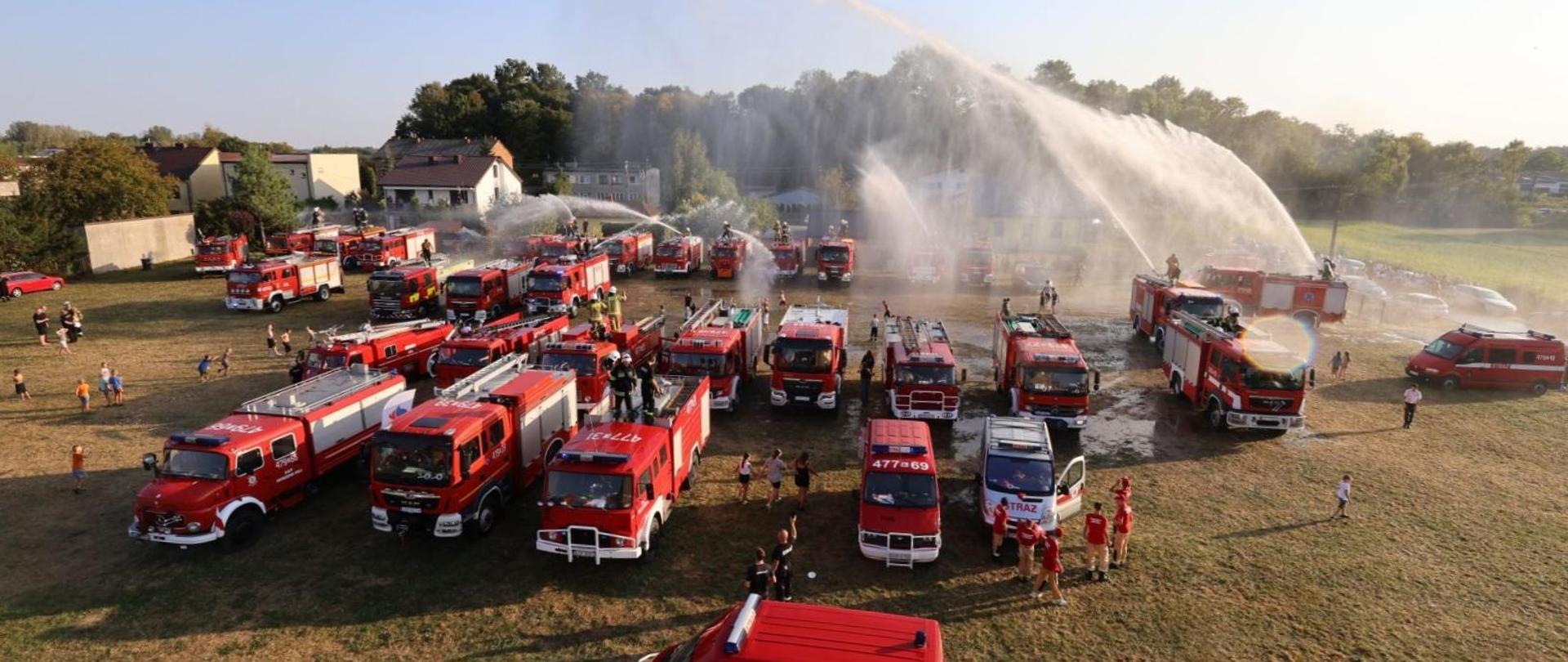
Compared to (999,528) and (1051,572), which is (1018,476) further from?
(1051,572)

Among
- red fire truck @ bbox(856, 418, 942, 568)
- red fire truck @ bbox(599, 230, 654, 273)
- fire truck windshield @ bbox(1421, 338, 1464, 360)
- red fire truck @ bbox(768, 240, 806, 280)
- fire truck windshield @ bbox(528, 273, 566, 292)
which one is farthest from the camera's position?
red fire truck @ bbox(768, 240, 806, 280)

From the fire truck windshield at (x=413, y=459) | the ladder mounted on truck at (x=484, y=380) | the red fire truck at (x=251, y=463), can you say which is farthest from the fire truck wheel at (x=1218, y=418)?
the red fire truck at (x=251, y=463)

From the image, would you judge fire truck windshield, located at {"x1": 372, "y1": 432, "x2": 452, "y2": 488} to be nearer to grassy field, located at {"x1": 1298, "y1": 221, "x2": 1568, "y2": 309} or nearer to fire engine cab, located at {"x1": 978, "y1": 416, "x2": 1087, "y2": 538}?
fire engine cab, located at {"x1": 978, "y1": 416, "x2": 1087, "y2": 538}

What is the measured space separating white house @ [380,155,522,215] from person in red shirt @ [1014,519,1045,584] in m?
68.4

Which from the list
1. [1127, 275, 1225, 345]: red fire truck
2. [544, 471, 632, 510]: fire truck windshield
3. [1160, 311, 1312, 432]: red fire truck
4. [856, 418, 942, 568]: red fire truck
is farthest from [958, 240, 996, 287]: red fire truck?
[544, 471, 632, 510]: fire truck windshield

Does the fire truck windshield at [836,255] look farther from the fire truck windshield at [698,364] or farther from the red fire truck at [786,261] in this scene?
the fire truck windshield at [698,364]

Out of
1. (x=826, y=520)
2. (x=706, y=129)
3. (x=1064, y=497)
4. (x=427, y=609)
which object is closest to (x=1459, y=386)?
(x=1064, y=497)

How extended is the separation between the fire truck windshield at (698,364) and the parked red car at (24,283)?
41095 mm

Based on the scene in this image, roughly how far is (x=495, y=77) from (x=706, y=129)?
116 feet

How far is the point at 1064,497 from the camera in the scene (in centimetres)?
1570

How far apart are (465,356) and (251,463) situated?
8.24 meters

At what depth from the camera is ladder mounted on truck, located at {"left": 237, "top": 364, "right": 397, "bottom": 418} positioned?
16.7 m

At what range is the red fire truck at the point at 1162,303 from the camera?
29609 mm

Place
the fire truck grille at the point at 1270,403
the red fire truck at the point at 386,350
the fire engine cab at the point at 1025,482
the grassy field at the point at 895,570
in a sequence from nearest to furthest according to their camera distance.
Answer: the grassy field at the point at 895,570
the fire engine cab at the point at 1025,482
the fire truck grille at the point at 1270,403
the red fire truck at the point at 386,350
